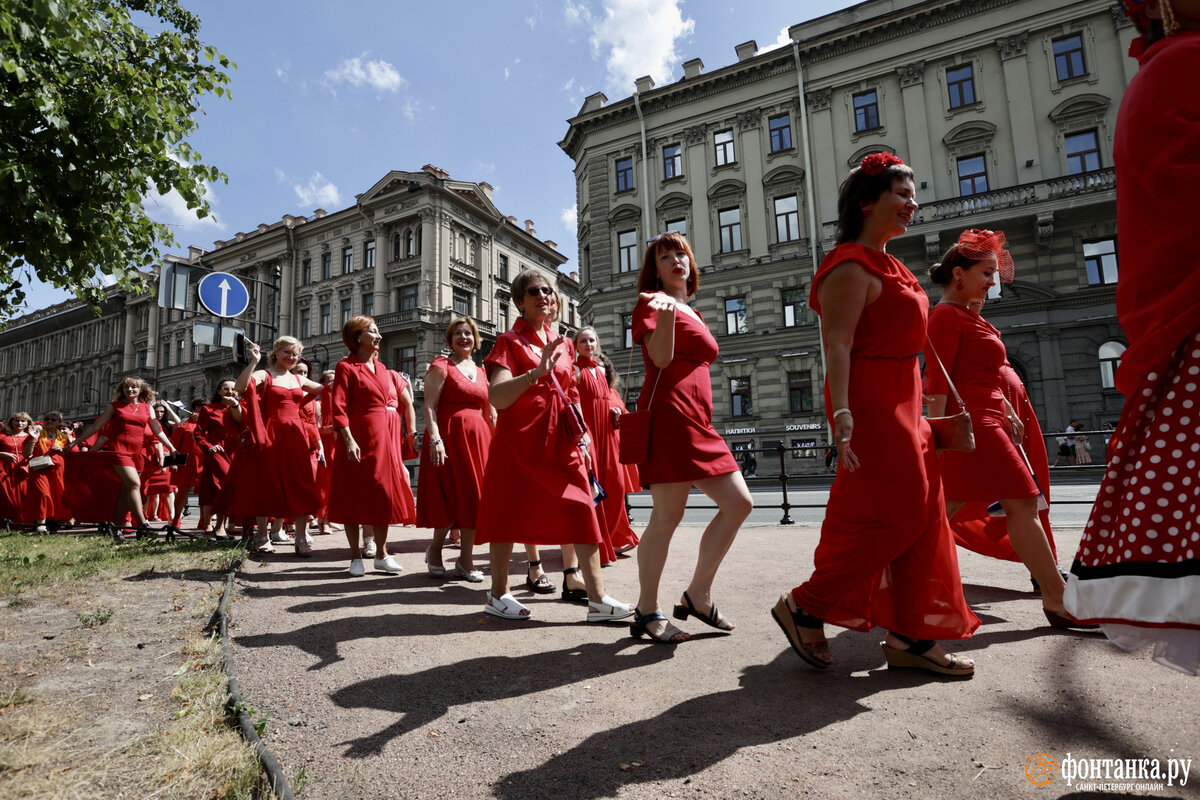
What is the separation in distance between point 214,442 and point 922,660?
9.68m

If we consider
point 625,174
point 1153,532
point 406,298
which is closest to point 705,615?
point 1153,532

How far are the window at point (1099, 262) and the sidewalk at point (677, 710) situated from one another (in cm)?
2416

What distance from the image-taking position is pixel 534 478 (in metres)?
3.70

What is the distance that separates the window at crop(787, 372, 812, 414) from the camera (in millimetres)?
26422

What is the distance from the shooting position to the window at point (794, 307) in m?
27.2

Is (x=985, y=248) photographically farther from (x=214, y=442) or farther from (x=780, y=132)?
(x=780, y=132)

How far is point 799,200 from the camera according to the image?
90.7 feet

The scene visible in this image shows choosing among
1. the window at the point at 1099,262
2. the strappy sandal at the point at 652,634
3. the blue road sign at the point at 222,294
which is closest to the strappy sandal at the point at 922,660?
the strappy sandal at the point at 652,634

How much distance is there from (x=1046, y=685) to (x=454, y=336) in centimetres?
474

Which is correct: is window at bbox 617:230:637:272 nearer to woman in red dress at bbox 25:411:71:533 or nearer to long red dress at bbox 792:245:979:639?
woman in red dress at bbox 25:411:71:533

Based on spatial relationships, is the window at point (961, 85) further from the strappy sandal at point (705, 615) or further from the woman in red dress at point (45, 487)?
the woman in red dress at point (45, 487)

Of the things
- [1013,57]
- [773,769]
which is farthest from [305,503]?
[1013,57]

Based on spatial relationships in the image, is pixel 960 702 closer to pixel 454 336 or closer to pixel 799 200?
pixel 454 336

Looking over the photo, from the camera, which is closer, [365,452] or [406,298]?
[365,452]
